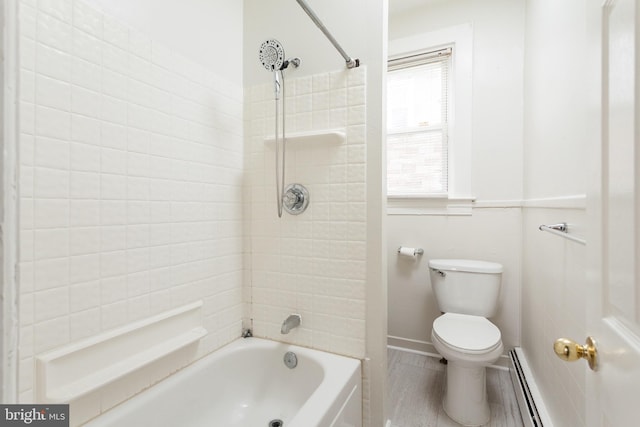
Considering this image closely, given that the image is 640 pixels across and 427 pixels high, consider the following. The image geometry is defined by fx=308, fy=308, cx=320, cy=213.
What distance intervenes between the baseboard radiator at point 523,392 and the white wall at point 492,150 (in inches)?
6.5

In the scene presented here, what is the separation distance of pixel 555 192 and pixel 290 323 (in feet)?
4.37

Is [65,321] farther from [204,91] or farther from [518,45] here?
[518,45]

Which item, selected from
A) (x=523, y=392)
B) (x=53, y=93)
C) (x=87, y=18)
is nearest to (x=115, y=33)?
(x=87, y=18)

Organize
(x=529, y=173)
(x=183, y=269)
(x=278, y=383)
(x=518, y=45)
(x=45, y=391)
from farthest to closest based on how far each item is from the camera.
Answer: (x=518, y=45), (x=529, y=173), (x=278, y=383), (x=183, y=269), (x=45, y=391)

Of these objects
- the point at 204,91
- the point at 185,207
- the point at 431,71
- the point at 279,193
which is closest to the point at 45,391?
the point at 185,207

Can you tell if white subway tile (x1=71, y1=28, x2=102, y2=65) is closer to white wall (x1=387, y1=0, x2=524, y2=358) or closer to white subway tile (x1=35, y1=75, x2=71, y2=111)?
white subway tile (x1=35, y1=75, x2=71, y2=111)

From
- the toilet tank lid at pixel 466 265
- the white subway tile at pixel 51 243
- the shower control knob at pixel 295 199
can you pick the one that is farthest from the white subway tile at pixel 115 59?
the toilet tank lid at pixel 466 265

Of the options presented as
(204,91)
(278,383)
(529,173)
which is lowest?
(278,383)

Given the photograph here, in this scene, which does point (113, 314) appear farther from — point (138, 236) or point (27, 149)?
point (27, 149)

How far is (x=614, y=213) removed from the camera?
525 millimetres

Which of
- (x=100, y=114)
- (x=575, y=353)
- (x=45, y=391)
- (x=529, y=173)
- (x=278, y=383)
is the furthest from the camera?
(x=529, y=173)

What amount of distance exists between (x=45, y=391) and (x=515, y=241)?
7.84 ft

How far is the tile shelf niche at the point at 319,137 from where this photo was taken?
1374 mm

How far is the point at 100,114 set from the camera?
0.99 meters
